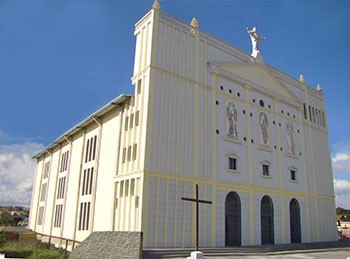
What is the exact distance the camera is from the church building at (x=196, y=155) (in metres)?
19.8

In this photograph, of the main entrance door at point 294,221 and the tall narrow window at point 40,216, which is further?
the tall narrow window at point 40,216

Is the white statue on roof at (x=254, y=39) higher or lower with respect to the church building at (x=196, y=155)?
higher

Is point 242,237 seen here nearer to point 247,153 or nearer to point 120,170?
point 247,153

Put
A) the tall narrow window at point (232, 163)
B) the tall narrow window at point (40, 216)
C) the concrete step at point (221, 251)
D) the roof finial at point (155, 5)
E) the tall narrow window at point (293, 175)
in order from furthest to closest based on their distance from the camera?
the tall narrow window at point (40, 216) → the tall narrow window at point (293, 175) → the tall narrow window at point (232, 163) → the roof finial at point (155, 5) → the concrete step at point (221, 251)

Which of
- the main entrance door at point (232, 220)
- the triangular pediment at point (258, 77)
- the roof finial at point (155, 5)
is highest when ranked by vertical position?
the roof finial at point (155, 5)

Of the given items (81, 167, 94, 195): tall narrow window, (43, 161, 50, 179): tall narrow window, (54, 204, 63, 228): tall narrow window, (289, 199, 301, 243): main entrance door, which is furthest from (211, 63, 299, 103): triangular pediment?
(43, 161, 50, 179): tall narrow window

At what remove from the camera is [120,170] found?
70.4 feet

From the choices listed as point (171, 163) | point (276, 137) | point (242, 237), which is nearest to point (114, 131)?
point (171, 163)

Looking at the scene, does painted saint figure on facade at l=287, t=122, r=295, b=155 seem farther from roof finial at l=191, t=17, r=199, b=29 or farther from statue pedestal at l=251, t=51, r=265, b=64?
roof finial at l=191, t=17, r=199, b=29

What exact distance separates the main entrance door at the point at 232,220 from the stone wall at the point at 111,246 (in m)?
8.27

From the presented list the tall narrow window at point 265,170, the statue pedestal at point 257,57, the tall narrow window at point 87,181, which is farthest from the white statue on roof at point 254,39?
the tall narrow window at point 87,181

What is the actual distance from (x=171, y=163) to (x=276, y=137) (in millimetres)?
11318

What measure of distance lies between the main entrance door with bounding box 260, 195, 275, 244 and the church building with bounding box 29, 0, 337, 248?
0.07m

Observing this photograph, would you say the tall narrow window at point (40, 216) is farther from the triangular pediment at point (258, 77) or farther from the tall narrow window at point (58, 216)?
the triangular pediment at point (258, 77)
